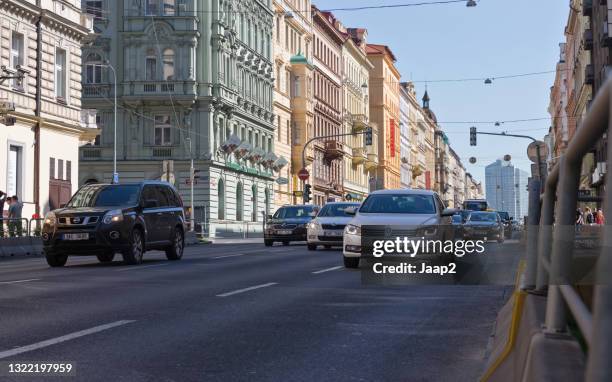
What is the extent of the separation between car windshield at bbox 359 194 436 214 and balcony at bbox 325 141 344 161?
2646 inches

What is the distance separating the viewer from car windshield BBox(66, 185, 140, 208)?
2097 cm

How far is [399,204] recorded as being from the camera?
18.8 m

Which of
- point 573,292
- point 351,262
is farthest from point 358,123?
point 573,292

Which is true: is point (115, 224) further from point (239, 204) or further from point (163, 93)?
point (239, 204)

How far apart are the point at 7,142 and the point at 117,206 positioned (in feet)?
60.0

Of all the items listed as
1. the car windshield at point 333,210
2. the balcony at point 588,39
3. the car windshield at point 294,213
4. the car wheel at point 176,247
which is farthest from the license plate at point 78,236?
the balcony at point 588,39

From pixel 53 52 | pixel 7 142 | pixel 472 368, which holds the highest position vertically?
pixel 53 52

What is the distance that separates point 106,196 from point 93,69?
3915cm

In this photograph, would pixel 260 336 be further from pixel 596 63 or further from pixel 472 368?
pixel 596 63

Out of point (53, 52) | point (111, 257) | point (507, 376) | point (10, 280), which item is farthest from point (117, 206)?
point (53, 52)

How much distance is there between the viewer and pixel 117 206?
20.7m

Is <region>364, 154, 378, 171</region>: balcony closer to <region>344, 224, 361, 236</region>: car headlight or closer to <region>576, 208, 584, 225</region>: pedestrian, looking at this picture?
<region>344, 224, 361, 236</region>: car headlight

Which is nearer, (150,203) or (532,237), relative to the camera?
(532,237)

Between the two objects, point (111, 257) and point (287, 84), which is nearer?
point (111, 257)
